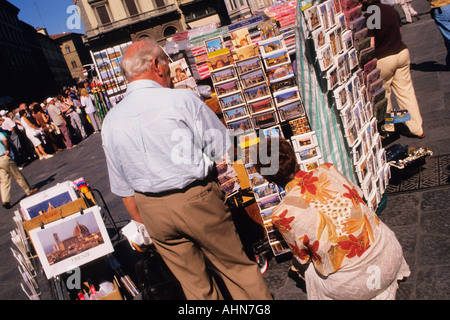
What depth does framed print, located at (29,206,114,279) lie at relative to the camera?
2.87 meters

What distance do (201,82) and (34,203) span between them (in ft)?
7.83

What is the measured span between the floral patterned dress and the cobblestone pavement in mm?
573

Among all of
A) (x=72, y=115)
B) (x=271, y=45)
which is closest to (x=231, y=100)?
(x=271, y=45)

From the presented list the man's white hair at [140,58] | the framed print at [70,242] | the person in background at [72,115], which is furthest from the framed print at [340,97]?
the person in background at [72,115]

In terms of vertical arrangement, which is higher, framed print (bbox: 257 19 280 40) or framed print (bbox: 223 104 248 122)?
framed print (bbox: 257 19 280 40)

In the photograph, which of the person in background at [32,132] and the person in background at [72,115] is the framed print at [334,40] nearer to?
the person in background at [32,132]

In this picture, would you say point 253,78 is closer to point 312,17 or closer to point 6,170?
point 312,17

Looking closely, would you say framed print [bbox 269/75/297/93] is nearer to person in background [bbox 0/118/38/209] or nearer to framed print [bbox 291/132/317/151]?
framed print [bbox 291/132/317/151]

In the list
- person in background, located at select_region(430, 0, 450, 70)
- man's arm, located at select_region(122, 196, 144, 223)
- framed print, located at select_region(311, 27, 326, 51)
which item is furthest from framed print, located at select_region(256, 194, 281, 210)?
person in background, located at select_region(430, 0, 450, 70)

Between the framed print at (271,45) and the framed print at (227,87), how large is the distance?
343 millimetres

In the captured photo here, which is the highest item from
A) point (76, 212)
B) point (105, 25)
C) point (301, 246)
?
point (105, 25)

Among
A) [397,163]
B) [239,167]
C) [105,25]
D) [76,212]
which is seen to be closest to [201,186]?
[239,167]

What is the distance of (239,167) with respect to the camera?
329cm
